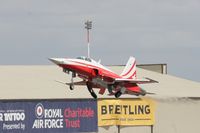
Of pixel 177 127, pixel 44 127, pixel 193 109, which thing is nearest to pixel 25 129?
pixel 44 127

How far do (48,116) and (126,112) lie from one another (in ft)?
16.7

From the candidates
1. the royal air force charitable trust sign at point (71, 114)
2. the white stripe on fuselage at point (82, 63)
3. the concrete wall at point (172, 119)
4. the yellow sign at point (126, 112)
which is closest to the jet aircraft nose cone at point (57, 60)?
the white stripe on fuselage at point (82, 63)

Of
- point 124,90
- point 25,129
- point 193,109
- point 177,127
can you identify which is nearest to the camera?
point 25,129

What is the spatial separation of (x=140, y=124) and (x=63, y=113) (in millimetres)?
5333

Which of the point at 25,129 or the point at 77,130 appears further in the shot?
the point at 77,130

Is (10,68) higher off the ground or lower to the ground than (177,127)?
higher

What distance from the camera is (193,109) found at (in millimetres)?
39188

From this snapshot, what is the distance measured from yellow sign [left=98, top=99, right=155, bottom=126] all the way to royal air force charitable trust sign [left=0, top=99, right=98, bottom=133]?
621 mm

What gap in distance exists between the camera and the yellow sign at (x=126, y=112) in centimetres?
3195

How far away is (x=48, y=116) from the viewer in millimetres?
29750

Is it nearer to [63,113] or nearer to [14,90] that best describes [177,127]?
[63,113]

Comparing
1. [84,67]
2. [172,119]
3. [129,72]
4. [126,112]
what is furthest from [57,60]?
[172,119]

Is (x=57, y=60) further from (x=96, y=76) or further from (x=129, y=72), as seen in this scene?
(x=129, y=72)

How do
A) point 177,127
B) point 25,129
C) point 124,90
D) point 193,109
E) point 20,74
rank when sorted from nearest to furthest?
point 25,129 → point 124,90 → point 177,127 → point 193,109 → point 20,74
